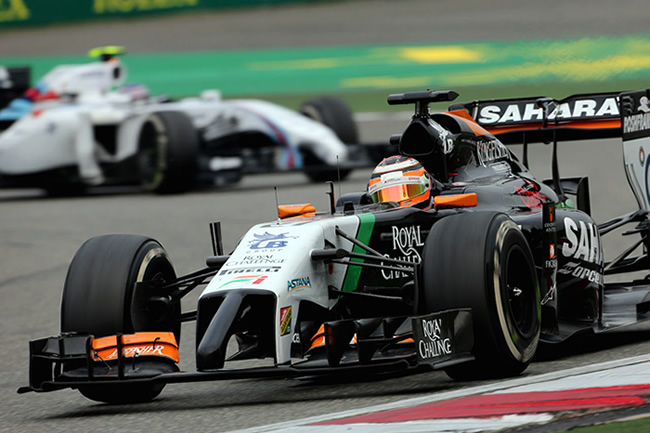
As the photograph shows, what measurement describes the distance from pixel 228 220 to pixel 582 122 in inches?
245

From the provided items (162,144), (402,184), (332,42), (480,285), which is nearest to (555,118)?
(402,184)

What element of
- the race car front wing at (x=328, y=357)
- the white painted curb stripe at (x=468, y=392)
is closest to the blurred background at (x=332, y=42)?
the white painted curb stripe at (x=468, y=392)

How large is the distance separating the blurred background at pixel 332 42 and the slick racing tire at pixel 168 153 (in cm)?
579

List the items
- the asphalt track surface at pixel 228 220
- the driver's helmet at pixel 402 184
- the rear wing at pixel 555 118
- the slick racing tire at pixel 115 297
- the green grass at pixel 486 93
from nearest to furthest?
the asphalt track surface at pixel 228 220 < the slick racing tire at pixel 115 297 < the driver's helmet at pixel 402 184 < the rear wing at pixel 555 118 < the green grass at pixel 486 93

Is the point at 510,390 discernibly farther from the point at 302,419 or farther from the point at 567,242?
the point at 567,242

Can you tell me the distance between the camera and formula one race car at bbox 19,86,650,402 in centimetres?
590

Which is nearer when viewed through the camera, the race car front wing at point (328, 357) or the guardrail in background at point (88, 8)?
the race car front wing at point (328, 357)

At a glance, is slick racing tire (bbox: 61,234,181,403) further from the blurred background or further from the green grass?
the green grass

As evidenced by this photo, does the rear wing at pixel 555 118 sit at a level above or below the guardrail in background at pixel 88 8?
below

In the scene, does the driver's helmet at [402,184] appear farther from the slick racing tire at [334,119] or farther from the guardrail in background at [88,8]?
the guardrail in background at [88,8]

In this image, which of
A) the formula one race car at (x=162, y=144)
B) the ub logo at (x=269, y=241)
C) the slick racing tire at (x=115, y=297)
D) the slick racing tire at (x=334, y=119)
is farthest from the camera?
the slick racing tire at (x=334, y=119)

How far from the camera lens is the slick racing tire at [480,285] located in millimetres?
5965

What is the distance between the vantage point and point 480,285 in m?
5.95

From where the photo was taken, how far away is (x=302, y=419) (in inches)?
213
